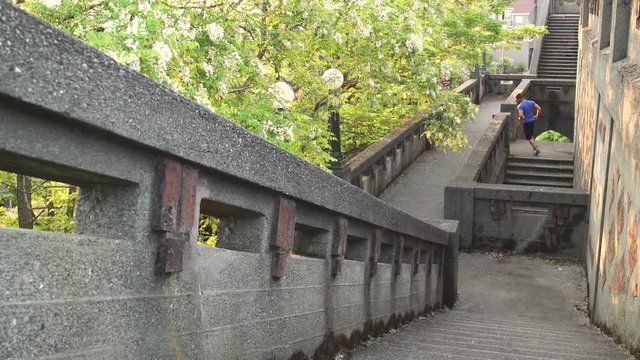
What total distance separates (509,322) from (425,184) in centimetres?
791

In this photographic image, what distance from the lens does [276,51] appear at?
32.2 ft

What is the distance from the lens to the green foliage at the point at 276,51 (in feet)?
18.0

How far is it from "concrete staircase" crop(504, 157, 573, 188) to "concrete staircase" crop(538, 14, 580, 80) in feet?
45.0

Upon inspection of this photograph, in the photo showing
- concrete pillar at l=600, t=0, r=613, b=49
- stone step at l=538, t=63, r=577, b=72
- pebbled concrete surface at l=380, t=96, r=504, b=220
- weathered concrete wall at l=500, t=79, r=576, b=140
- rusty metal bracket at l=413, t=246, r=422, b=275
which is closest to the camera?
rusty metal bracket at l=413, t=246, r=422, b=275

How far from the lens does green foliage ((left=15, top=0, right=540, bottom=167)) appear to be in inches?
216

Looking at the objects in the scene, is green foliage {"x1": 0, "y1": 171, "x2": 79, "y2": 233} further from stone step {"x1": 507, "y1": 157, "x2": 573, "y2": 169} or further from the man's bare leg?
the man's bare leg

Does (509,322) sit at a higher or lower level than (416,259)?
lower

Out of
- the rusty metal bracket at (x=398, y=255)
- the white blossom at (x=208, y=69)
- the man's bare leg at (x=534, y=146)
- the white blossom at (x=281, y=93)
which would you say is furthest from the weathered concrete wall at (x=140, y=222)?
the man's bare leg at (x=534, y=146)

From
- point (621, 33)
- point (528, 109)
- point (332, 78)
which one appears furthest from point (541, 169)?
point (332, 78)

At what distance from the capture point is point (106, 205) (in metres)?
2.77

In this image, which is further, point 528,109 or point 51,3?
point 528,109

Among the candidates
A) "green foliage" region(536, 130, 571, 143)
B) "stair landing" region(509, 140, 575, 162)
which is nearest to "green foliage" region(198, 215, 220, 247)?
"stair landing" region(509, 140, 575, 162)

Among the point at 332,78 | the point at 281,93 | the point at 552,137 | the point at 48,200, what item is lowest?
the point at 48,200

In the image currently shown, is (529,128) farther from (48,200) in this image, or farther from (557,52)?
(557,52)
